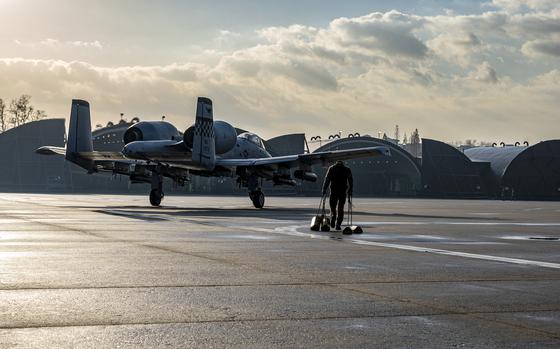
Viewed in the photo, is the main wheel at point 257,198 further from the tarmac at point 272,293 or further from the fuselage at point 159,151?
the tarmac at point 272,293

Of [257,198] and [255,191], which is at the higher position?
[255,191]

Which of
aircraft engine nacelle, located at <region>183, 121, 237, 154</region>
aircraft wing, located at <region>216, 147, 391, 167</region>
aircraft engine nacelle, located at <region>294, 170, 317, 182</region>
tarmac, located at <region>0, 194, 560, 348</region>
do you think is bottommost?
tarmac, located at <region>0, 194, 560, 348</region>

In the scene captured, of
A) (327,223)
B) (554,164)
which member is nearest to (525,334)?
(327,223)

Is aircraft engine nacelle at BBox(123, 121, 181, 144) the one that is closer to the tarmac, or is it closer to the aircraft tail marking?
the aircraft tail marking

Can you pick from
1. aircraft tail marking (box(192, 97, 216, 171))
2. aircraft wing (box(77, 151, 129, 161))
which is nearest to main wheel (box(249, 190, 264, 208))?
aircraft tail marking (box(192, 97, 216, 171))

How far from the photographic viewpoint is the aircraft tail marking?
37.4 m

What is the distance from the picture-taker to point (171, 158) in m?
39.0

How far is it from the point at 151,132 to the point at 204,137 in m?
4.65

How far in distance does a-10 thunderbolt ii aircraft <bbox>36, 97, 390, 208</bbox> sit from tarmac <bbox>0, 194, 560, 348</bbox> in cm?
2055

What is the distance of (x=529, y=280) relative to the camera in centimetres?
1173

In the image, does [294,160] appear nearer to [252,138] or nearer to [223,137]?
[223,137]

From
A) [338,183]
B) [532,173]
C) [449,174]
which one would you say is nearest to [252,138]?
[338,183]

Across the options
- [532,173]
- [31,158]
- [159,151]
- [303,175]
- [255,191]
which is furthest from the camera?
[532,173]

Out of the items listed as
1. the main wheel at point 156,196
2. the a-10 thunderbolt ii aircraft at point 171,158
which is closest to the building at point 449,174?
the a-10 thunderbolt ii aircraft at point 171,158
